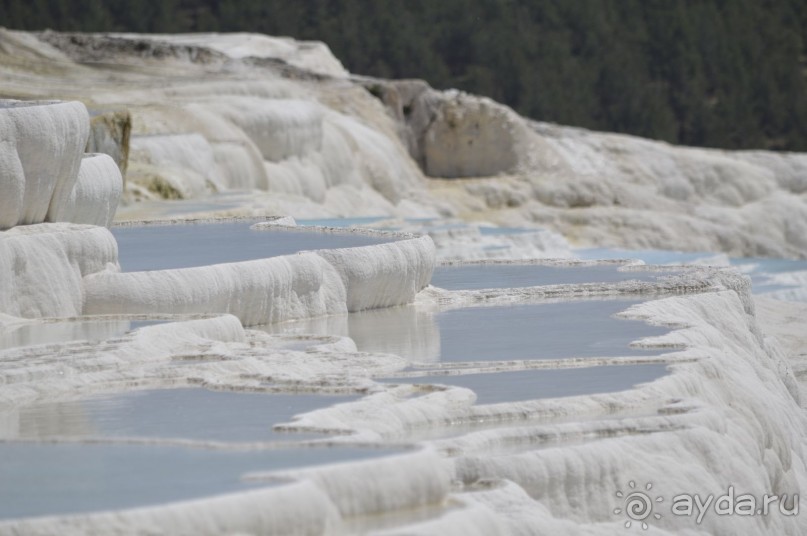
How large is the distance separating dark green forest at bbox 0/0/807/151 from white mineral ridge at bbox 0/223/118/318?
34.6 m

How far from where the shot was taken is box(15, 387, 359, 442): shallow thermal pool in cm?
713

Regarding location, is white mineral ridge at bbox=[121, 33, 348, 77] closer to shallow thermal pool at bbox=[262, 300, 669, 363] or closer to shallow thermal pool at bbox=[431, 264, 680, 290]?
shallow thermal pool at bbox=[431, 264, 680, 290]

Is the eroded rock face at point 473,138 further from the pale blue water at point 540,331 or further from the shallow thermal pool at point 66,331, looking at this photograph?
the shallow thermal pool at point 66,331

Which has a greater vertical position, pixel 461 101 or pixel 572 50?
pixel 572 50

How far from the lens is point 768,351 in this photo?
40.0 ft

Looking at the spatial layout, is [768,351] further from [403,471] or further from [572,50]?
[572,50]

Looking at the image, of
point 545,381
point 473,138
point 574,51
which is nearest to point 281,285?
point 545,381

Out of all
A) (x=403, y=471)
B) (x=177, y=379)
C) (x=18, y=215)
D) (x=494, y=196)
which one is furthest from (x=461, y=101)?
(x=403, y=471)

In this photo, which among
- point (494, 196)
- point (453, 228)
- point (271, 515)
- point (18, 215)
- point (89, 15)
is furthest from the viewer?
point (89, 15)

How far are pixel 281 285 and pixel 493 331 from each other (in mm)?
1330

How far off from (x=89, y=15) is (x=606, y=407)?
3728 centimetres

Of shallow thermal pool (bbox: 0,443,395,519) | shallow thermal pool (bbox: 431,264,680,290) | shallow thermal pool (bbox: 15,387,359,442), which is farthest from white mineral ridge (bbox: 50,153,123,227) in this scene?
shallow thermal pool (bbox: 0,443,395,519)

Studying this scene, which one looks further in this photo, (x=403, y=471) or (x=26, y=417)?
(x=26, y=417)

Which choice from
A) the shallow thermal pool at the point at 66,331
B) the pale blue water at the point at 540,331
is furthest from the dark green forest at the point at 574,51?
the shallow thermal pool at the point at 66,331
